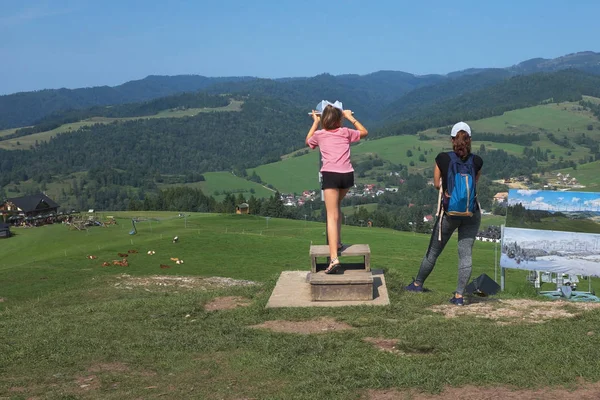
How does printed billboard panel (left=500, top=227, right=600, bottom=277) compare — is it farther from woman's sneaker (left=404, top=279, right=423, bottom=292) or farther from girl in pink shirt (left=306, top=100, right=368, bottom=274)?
girl in pink shirt (left=306, top=100, right=368, bottom=274)

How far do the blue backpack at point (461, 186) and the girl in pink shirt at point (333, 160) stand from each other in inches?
63.1

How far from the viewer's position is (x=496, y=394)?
6363 millimetres

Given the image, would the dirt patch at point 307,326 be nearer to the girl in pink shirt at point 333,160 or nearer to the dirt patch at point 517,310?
the girl in pink shirt at point 333,160

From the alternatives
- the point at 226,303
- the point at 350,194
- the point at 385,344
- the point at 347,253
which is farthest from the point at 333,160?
the point at 350,194

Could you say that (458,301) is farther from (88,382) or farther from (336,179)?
(88,382)

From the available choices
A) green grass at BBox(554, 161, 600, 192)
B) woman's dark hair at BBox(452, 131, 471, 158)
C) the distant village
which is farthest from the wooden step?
the distant village

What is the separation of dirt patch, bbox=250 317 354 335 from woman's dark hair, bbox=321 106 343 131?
3.22m

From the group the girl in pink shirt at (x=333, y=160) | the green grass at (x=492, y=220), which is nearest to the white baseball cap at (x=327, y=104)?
the girl in pink shirt at (x=333, y=160)

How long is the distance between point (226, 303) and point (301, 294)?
141cm

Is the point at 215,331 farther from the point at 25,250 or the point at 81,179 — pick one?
the point at 81,179

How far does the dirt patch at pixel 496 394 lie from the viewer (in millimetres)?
6258

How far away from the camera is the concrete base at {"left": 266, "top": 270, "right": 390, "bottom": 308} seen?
1060 cm

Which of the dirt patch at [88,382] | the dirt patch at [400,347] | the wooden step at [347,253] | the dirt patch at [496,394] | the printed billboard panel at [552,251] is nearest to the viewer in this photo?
the dirt patch at [496,394]

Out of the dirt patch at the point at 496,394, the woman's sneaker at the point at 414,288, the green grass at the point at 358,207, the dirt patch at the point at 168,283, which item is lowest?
the green grass at the point at 358,207
